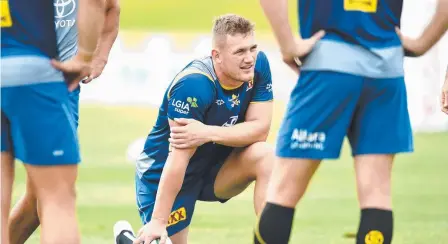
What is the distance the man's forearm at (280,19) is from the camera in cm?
556

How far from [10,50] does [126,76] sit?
569 inches

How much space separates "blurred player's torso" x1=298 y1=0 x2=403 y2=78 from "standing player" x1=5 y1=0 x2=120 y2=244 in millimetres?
1504

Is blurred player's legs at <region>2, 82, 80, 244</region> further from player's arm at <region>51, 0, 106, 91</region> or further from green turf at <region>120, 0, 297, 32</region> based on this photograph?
green turf at <region>120, 0, 297, 32</region>

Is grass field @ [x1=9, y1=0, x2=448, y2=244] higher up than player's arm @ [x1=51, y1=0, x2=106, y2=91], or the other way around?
player's arm @ [x1=51, y1=0, x2=106, y2=91]

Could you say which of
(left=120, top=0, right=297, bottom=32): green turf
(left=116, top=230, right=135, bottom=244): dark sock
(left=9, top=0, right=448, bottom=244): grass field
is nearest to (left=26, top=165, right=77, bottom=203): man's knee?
(left=116, top=230, right=135, bottom=244): dark sock

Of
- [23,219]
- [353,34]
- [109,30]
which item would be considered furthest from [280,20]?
[23,219]

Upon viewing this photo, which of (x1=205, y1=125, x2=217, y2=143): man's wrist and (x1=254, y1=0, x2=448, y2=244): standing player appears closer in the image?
(x1=254, y1=0, x2=448, y2=244): standing player

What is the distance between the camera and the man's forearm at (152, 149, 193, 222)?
693cm

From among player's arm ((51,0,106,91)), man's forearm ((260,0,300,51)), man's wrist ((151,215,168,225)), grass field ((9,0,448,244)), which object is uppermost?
man's forearm ((260,0,300,51))

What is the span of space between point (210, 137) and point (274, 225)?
135 centimetres

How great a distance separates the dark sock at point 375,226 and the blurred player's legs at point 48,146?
1.30 meters

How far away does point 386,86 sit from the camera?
18.5 feet

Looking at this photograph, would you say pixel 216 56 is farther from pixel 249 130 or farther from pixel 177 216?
pixel 177 216

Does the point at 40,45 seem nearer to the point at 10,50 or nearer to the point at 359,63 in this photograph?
the point at 10,50
